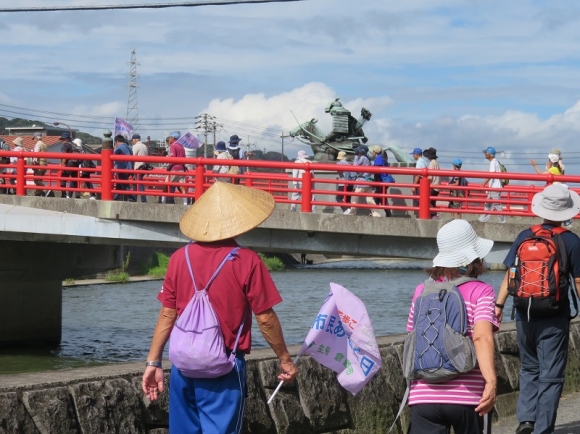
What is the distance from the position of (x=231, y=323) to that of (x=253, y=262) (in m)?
0.29

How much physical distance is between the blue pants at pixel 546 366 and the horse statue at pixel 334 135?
2066cm

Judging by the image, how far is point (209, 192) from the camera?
5043mm

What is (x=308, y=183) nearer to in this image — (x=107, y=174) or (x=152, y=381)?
(x=107, y=174)

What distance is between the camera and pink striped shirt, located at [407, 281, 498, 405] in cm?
474

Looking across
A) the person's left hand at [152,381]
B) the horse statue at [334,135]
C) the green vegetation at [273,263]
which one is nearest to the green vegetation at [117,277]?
the green vegetation at [273,263]

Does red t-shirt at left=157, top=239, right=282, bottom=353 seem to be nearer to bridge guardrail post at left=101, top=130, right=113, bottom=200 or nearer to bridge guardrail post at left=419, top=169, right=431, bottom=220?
bridge guardrail post at left=419, top=169, right=431, bottom=220

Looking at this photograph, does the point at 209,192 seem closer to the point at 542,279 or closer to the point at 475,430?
the point at 475,430

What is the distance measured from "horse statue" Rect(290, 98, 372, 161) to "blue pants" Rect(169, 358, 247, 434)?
22732 millimetres

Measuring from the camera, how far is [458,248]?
4.91 metres

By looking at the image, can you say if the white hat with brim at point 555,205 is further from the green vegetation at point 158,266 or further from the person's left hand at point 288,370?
the green vegetation at point 158,266

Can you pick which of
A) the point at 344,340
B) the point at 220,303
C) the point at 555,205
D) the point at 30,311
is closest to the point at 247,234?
the point at 30,311

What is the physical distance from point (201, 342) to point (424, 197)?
1245 centimetres

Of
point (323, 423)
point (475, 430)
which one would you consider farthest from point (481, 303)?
point (323, 423)

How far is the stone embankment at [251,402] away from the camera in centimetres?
495
